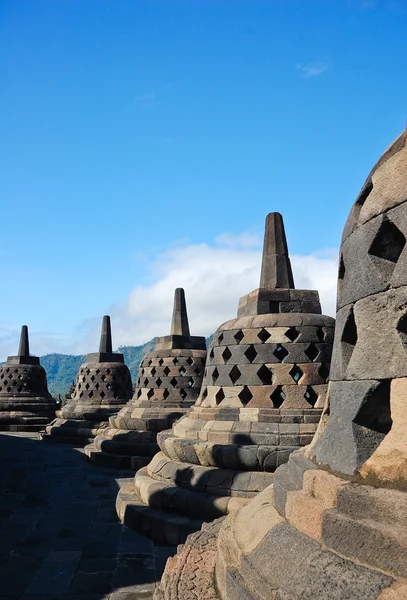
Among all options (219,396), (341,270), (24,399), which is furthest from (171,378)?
(24,399)

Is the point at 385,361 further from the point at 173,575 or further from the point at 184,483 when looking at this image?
the point at 184,483

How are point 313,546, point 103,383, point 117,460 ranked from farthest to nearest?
point 103,383 < point 117,460 < point 313,546

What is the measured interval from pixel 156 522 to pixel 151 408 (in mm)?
4849

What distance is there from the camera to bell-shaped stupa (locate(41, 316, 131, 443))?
1248 cm

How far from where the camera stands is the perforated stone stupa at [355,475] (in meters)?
1.71

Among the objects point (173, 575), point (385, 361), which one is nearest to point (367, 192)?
point (385, 361)

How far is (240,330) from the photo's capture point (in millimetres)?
5719

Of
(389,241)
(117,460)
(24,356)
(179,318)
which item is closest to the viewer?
(389,241)

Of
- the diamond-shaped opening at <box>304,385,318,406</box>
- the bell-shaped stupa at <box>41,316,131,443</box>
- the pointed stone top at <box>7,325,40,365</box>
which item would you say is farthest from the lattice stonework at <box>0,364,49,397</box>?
the diamond-shaped opening at <box>304,385,318,406</box>

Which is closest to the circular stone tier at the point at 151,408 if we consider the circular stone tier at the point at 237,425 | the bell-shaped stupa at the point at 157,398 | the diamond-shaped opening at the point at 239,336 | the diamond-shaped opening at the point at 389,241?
the bell-shaped stupa at the point at 157,398

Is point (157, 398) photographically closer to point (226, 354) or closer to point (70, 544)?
point (226, 354)

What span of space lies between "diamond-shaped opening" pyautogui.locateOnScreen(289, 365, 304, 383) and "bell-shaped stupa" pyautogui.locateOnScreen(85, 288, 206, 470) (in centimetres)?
399

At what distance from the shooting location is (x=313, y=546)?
1896mm

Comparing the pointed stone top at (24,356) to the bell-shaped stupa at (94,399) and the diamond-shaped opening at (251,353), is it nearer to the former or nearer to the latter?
the bell-shaped stupa at (94,399)
